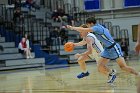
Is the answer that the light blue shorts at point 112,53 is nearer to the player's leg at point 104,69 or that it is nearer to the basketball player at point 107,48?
the basketball player at point 107,48

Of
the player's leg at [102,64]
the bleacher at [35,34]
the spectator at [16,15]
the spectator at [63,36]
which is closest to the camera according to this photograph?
the player's leg at [102,64]

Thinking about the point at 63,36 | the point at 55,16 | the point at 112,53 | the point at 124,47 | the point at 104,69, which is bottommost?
the point at 124,47

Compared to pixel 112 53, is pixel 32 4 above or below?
above

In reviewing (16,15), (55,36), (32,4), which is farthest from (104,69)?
(32,4)

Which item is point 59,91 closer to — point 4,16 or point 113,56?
point 113,56

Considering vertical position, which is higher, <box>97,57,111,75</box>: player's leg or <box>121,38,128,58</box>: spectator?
<box>97,57,111,75</box>: player's leg

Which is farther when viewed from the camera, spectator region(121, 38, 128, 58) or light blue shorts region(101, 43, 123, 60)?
spectator region(121, 38, 128, 58)

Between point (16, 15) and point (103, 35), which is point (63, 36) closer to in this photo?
point (16, 15)

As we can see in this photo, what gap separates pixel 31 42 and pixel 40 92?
14.7m

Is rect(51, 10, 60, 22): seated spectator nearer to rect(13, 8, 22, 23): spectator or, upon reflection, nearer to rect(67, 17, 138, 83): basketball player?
rect(13, 8, 22, 23): spectator

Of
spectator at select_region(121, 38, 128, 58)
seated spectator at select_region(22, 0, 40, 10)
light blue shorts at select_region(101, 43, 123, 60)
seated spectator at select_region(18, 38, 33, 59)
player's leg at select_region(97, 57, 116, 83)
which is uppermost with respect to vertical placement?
seated spectator at select_region(22, 0, 40, 10)

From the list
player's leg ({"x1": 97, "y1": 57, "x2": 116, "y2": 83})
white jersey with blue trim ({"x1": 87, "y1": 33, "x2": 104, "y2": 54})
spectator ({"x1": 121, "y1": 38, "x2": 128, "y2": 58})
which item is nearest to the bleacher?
spectator ({"x1": 121, "y1": 38, "x2": 128, "y2": 58})

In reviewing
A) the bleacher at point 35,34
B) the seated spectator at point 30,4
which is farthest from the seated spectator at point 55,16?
the seated spectator at point 30,4

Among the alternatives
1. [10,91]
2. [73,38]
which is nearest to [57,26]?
[73,38]
